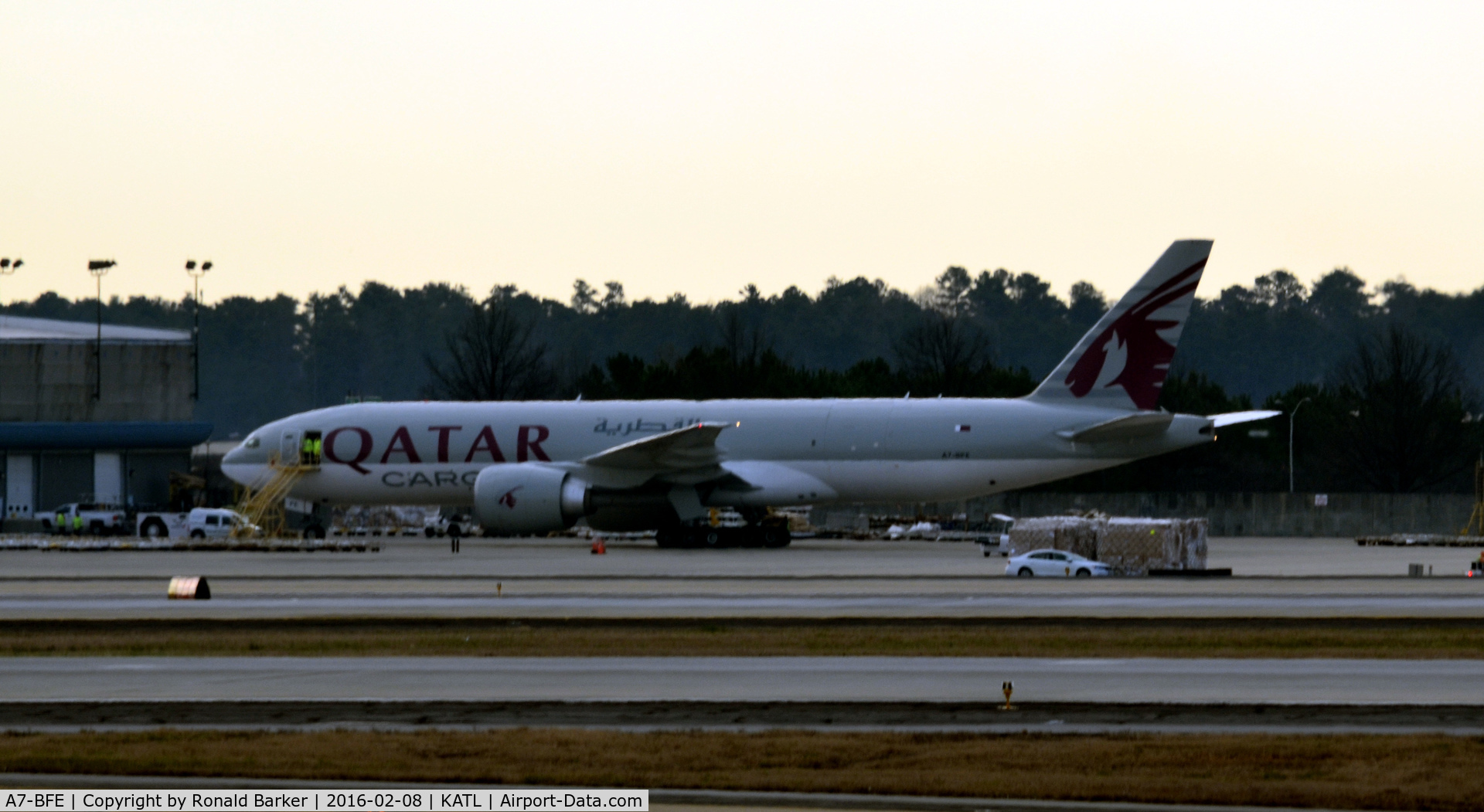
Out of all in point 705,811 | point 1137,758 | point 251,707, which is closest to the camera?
point 705,811

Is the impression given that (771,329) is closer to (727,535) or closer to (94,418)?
(94,418)

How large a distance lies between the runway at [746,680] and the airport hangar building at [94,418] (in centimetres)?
5941

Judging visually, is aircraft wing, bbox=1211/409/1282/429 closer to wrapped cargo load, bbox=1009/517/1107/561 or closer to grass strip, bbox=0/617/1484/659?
wrapped cargo load, bbox=1009/517/1107/561

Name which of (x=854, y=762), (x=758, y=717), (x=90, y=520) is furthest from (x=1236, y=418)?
(x=90, y=520)

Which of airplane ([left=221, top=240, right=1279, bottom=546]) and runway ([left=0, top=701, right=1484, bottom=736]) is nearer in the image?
runway ([left=0, top=701, right=1484, bottom=736])

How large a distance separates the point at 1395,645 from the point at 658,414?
3320 cm

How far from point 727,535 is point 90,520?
102 feet

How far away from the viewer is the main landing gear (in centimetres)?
5088

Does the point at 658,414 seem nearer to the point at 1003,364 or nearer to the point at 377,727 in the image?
the point at 377,727

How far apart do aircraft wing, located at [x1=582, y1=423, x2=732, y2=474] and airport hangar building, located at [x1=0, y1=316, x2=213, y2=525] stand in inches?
1359

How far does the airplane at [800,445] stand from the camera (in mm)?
49000

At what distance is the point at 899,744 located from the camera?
13.4 m

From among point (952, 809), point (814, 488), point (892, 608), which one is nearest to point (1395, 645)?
point (892, 608)

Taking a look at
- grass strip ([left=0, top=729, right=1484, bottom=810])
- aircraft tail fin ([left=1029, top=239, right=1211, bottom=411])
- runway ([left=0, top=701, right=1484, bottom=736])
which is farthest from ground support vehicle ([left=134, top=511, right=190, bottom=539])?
grass strip ([left=0, top=729, right=1484, bottom=810])
